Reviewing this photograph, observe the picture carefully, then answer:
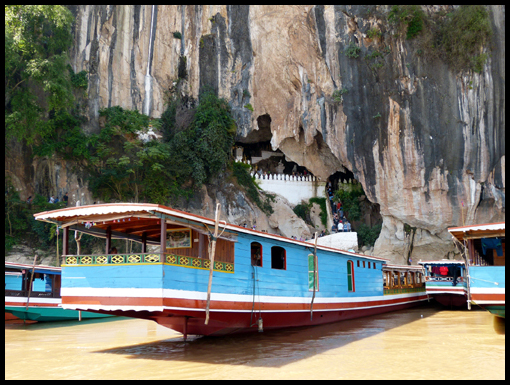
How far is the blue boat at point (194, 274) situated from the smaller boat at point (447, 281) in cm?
586

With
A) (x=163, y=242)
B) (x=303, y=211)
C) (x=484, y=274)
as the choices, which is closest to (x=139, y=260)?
(x=163, y=242)

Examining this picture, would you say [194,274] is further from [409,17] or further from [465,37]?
[465,37]

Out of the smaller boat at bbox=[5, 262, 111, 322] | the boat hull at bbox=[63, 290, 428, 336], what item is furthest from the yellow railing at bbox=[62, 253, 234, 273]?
the smaller boat at bbox=[5, 262, 111, 322]

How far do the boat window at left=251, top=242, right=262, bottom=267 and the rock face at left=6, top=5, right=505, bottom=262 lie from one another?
13926 mm

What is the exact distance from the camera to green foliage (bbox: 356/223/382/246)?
24094 mm

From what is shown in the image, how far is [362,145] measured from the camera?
73.6ft

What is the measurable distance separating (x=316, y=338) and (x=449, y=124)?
15.3 m

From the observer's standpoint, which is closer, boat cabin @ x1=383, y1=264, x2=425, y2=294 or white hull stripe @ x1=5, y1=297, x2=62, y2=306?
white hull stripe @ x1=5, y1=297, x2=62, y2=306

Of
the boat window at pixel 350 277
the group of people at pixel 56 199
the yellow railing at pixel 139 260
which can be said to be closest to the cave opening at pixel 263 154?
the group of people at pixel 56 199

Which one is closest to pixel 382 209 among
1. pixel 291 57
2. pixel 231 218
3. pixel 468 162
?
pixel 468 162

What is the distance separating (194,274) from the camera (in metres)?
7.93

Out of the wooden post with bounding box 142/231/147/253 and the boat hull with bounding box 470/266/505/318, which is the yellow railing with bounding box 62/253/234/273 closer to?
the wooden post with bounding box 142/231/147/253

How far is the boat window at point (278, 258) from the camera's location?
10.5 m
